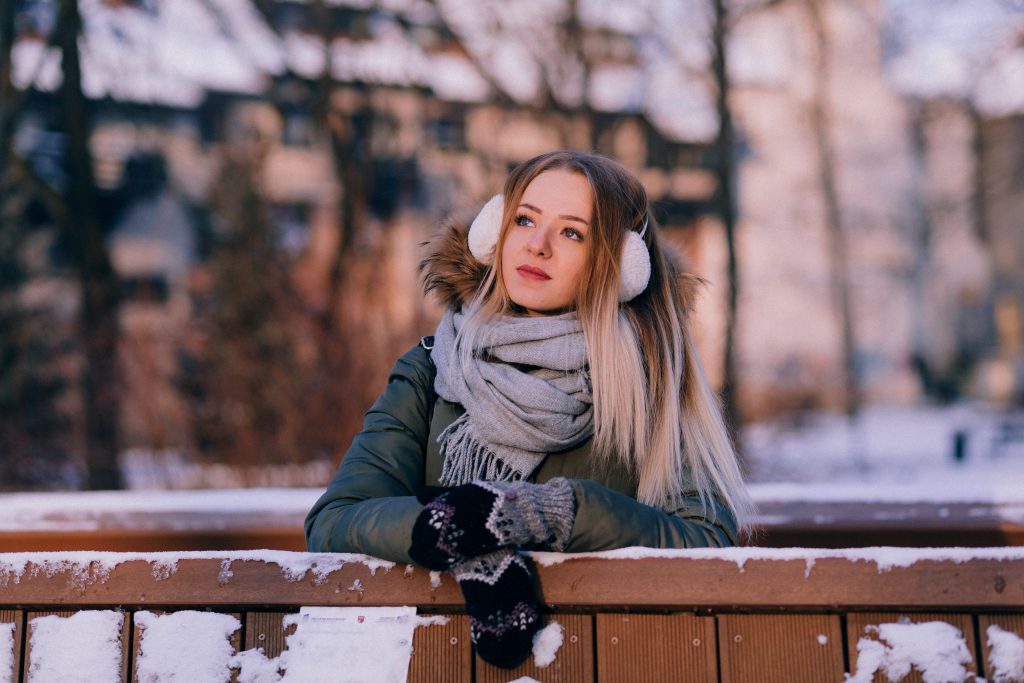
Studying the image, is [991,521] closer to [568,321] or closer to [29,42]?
[568,321]

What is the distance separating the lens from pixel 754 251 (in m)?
27.1

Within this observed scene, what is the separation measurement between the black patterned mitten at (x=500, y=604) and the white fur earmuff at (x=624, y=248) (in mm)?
944

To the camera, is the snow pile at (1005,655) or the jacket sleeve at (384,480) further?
the jacket sleeve at (384,480)

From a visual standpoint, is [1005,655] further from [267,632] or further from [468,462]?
[267,632]

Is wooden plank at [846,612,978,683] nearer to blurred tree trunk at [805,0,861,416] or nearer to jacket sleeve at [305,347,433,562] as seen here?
jacket sleeve at [305,347,433,562]

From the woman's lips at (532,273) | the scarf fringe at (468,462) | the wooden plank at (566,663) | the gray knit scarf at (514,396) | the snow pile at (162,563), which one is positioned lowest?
the wooden plank at (566,663)

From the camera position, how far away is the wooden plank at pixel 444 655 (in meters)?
1.70

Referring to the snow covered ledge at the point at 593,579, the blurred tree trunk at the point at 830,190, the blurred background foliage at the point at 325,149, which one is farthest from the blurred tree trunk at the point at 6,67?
the blurred tree trunk at the point at 830,190

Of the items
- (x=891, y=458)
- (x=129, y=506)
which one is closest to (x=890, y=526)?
(x=129, y=506)

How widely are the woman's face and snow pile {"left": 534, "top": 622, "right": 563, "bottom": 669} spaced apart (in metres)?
0.93

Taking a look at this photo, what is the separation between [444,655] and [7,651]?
0.89 meters

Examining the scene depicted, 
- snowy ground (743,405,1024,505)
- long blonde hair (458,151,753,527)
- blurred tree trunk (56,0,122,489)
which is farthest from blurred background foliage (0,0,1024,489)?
long blonde hair (458,151,753,527)

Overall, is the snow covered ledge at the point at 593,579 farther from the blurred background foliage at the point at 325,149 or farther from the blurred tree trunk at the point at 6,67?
the blurred tree trunk at the point at 6,67

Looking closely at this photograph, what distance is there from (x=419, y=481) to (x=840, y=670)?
1098 millimetres
